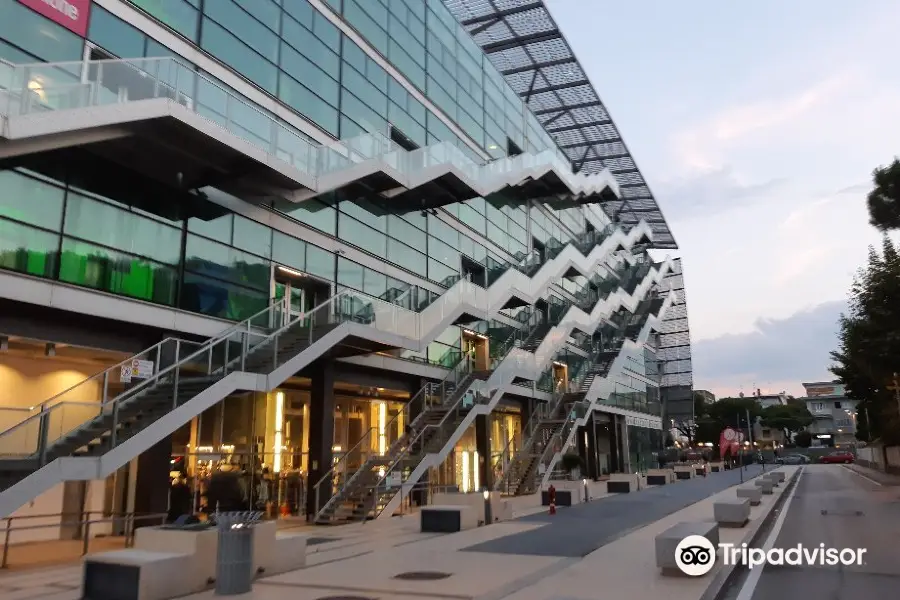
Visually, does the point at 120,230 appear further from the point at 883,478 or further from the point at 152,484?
the point at 883,478

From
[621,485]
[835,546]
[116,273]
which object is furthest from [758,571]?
[621,485]

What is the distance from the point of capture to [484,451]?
3300cm

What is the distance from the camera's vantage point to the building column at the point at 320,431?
22641 mm

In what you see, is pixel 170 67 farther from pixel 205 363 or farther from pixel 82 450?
pixel 82 450

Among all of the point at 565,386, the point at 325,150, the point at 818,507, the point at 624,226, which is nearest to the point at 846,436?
the point at 624,226

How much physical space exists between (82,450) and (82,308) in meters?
3.71

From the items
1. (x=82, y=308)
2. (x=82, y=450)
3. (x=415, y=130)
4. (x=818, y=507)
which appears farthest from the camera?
(x=415, y=130)

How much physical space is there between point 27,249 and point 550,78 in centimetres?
3740

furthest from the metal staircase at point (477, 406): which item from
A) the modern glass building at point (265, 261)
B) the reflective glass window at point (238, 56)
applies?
the reflective glass window at point (238, 56)

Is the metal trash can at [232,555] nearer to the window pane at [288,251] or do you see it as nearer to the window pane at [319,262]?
the window pane at [288,251]

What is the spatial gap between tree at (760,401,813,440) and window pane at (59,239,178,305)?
481 ft

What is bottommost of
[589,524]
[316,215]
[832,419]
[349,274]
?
[589,524]

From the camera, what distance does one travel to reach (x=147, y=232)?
1795 centimetres

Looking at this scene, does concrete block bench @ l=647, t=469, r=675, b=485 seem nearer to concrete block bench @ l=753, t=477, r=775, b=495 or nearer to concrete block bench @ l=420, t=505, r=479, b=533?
concrete block bench @ l=753, t=477, r=775, b=495
